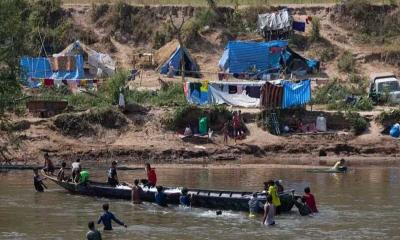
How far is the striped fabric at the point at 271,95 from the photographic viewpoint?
4456cm

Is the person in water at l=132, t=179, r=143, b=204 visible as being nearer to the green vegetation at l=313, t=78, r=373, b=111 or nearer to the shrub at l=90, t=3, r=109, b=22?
the green vegetation at l=313, t=78, r=373, b=111

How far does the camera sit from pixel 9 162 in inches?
1592

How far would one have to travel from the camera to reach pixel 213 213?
96.3 ft

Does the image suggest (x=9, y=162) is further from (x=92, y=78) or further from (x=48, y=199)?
(x=92, y=78)

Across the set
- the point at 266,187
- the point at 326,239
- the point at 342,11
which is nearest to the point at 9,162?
the point at 266,187

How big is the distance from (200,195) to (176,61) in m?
23.9

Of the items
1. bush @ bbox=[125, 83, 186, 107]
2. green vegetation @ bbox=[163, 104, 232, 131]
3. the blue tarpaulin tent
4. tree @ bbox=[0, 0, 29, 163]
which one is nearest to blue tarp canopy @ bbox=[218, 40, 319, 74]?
bush @ bbox=[125, 83, 186, 107]

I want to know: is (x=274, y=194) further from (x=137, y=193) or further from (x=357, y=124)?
(x=357, y=124)

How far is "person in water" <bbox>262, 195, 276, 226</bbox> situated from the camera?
2680 centimetres

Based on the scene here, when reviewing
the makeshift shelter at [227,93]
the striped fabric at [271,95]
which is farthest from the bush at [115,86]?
the striped fabric at [271,95]

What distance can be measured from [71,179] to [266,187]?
8.10 meters

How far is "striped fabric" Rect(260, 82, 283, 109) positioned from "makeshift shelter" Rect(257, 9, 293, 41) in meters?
11.3

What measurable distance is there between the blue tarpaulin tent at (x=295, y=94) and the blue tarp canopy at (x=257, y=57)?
309 inches

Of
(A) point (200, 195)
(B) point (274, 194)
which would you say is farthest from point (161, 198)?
(B) point (274, 194)
